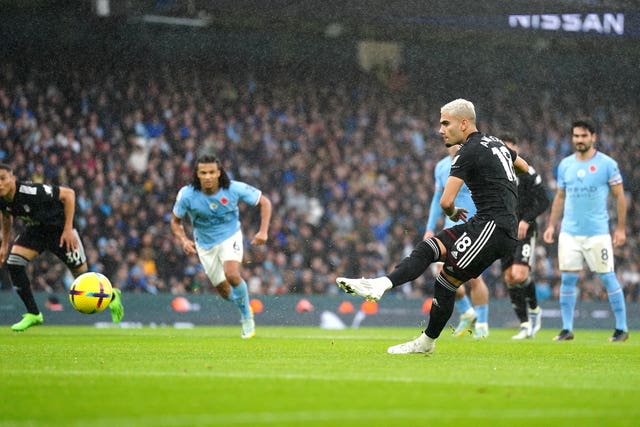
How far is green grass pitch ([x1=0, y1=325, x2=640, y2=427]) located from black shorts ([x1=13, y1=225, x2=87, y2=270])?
3.63m

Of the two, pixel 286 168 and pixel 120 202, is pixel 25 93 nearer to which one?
pixel 120 202

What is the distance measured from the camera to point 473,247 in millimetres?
8148

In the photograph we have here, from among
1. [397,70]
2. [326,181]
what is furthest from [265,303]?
[397,70]

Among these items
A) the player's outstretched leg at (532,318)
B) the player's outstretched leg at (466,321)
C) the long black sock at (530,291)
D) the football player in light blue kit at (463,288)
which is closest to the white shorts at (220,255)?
the football player in light blue kit at (463,288)

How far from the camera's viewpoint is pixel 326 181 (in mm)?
23812

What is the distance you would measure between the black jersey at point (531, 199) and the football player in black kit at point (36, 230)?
499 centimetres

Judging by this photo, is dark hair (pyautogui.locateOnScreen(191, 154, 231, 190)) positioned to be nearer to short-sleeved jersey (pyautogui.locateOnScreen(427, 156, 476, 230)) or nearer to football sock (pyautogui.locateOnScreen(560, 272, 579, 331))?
short-sleeved jersey (pyautogui.locateOnScreen(427, 156, 476, 230))

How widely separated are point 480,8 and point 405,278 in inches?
562

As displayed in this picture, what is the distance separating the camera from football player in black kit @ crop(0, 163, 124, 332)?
12.1 metres

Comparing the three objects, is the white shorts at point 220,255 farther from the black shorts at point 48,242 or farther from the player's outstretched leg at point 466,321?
the player's outstretched leg at point 466,321

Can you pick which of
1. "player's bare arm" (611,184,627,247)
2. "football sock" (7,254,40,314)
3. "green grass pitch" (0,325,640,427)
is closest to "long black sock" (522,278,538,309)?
"player's bare arm" (611,184,627,247)

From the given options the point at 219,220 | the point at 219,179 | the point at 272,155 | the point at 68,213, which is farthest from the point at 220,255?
the point at 272,155

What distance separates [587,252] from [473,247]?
16.3 feet

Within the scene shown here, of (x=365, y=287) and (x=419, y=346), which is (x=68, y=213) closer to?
(x=419, y=346)
